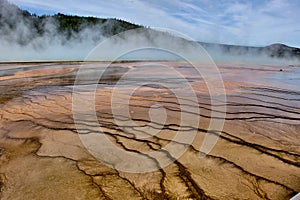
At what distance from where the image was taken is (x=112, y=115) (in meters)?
3.66

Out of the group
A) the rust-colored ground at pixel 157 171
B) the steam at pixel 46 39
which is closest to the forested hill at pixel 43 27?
the steam at pixel 46 39

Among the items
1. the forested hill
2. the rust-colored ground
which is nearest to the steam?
the forested hill

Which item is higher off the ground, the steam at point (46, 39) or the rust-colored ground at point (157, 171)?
the steam at point (46, 39)

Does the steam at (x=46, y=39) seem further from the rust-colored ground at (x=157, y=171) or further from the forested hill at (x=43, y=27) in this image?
the rust-colored ground at (x=157, y=171)

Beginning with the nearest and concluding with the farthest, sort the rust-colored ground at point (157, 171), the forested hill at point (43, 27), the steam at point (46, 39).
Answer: the rust-colored ground at point (157, 171), the steam at point (46, 39), the forested hill at point (43, 27)

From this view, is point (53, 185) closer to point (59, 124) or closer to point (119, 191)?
point (119, 191)

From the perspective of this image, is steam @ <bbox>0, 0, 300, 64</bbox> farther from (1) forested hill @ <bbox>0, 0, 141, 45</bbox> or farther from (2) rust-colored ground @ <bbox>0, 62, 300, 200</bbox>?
(2) rust-colored ground @ <bbox>0, 62, 300, 200</bbox>

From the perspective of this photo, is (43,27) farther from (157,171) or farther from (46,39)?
(157,171)

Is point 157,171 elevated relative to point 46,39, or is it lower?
lower

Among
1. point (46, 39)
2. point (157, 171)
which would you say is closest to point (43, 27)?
point (46, 39)

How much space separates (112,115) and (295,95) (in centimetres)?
421

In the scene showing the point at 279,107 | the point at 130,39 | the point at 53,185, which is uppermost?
the point at 130,39

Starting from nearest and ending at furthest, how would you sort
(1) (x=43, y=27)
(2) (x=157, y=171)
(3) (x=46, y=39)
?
(2) (x=157, y=171), (3) (x=46, y=39), (1) (x=43, y=27)

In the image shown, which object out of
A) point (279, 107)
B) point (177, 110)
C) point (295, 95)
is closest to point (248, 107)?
point (279, 107)
